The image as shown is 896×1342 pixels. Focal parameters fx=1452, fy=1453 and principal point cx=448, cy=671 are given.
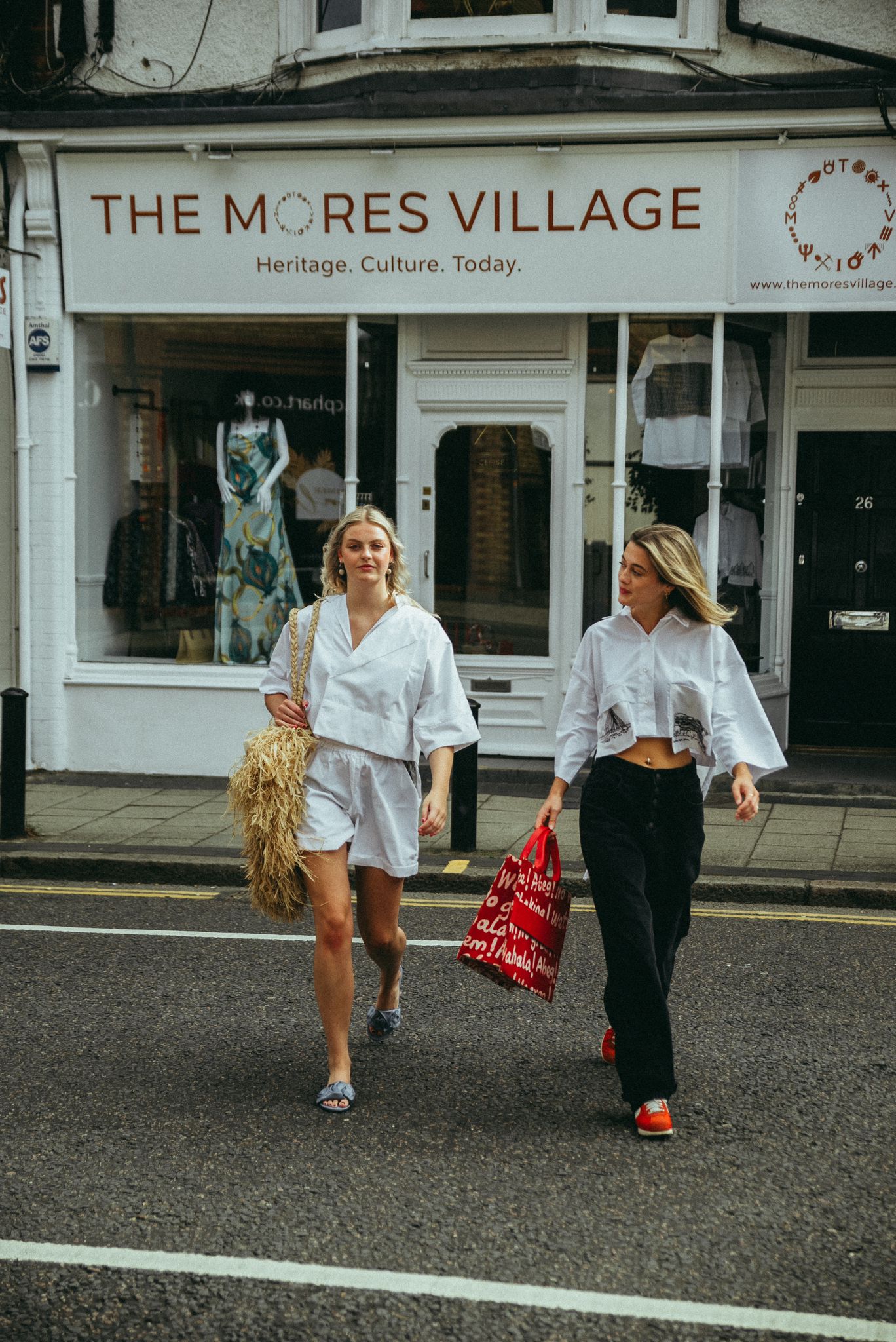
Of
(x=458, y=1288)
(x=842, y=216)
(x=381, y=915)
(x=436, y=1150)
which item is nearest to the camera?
(x=458, y=1288)

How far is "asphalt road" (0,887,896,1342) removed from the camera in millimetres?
3355

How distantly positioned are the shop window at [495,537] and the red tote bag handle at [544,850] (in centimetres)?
639

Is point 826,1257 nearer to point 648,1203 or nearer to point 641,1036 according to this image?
point 648,1203

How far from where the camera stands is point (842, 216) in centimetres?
1010

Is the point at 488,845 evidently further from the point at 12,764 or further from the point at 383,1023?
the point at 383,1023

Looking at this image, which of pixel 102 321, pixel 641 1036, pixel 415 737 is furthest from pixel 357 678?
pixel 102 321

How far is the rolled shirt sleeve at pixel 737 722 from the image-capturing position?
4652 millimetres

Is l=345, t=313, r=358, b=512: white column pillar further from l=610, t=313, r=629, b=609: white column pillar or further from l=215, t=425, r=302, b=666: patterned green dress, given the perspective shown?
l=610, t=313, r=629, b=609: white column pillar

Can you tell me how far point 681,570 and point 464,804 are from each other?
4.14m

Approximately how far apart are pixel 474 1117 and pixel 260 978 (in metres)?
1.84

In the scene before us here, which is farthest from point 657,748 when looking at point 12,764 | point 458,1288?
point 12,764

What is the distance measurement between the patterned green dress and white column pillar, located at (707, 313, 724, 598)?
3.19 meters

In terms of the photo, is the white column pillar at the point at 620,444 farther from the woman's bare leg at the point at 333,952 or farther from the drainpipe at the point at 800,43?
the woman's bare leg at the point at 333,952

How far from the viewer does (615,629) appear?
15.7 feet
